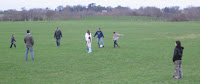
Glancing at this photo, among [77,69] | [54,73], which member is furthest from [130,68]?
[54,73]

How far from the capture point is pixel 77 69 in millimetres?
13305

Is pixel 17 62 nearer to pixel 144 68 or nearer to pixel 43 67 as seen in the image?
pixel 43 67

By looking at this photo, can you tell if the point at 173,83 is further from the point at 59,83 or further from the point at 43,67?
the point at 43,67

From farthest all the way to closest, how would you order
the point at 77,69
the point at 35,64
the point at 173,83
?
the point at 35,64, the point at 77,69, the point at 173,83

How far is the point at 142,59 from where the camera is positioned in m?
16.5

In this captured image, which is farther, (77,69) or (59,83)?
(77,69)

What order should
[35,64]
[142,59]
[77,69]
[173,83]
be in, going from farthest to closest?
1. [142,59]
2. [35,64]
3. [77,69]
4. [173,83]

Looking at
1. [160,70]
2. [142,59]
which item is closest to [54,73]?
[160,70]

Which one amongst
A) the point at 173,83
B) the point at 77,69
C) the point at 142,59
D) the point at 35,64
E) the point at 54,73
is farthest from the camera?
the point at 142,59

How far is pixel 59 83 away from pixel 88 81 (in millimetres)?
1251

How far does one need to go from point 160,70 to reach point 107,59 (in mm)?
4482

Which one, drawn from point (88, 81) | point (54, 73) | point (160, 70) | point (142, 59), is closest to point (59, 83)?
point (88, 81)

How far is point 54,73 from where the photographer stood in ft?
40.5

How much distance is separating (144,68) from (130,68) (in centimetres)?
77
